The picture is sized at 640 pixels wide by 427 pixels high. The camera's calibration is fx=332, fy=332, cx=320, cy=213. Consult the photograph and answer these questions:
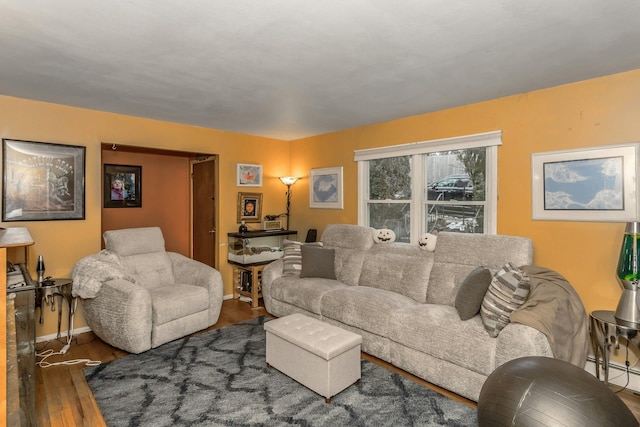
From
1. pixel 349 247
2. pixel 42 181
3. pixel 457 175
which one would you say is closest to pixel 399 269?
pixel 349 247

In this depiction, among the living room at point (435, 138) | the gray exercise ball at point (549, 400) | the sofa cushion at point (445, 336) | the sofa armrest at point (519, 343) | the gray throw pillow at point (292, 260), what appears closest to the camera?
the gray exercise ball at point (549, 400)

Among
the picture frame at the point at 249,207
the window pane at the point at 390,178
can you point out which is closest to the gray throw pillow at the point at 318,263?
the window pane at the point at 390,178

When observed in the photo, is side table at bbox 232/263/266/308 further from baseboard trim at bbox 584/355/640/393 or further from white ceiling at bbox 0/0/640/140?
baseboard trim at bbox 584/355/640/393

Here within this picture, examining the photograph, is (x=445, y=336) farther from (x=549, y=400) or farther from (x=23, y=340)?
(x=23, y=340)

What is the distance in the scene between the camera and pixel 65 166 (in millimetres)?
3346

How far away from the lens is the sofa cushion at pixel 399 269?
317cm

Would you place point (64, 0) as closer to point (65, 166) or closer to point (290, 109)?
point (290, 109)

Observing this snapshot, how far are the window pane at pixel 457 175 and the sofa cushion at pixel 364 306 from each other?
1237 mm

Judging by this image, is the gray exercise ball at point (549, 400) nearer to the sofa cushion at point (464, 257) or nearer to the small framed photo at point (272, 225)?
the sofa cushion at point (464, 257)

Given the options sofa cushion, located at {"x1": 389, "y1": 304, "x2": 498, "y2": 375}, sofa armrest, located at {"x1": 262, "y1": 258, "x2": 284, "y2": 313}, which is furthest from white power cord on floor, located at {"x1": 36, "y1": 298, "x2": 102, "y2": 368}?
sofa cushion, located at {"x1": 389, "y1": 304, "x2": 498, "y2": 375}

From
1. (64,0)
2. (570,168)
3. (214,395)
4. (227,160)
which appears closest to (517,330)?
(570,168)

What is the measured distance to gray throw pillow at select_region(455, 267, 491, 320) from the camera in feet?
7.96

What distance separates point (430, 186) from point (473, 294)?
1559 millimetres

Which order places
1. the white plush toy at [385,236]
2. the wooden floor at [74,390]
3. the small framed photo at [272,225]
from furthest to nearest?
the small framed photo at [272,225], the white plush toy at [385,236], the wooden floor at [74,390]
